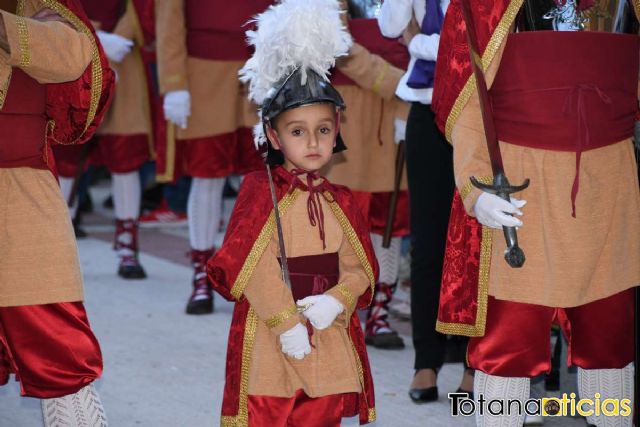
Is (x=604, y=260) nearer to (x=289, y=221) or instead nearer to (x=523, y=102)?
(x=523, y=102)

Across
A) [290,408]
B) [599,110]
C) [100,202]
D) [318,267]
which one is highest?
[599,110]

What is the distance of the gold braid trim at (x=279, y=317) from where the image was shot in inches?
133

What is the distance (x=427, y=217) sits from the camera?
4.76 metres

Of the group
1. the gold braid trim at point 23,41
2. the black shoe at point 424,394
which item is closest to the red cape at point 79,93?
the gold braid trim at point 23,41

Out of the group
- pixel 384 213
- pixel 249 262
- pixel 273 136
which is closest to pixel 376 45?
pixel 384 213

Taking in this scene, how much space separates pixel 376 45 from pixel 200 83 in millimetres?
1113

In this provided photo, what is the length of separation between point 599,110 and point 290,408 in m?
1.27

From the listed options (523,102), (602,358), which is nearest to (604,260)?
(602,358)

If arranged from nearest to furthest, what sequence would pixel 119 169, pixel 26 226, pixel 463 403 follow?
pixel 26 226 < pixel 463 403 < pixel 119 169

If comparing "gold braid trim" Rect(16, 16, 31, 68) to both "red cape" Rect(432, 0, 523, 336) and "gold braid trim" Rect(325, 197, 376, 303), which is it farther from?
"red cape" Rect(432, 0, 523, 336)

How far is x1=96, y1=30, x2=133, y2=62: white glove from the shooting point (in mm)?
7055

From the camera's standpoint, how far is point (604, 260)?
341 centimetres

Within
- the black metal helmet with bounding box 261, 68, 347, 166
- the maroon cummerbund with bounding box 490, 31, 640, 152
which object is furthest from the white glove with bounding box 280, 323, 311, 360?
the maroon cummerbund with bounding box 490, 31, 640, 152

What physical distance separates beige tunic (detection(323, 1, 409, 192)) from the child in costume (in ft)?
6.50
